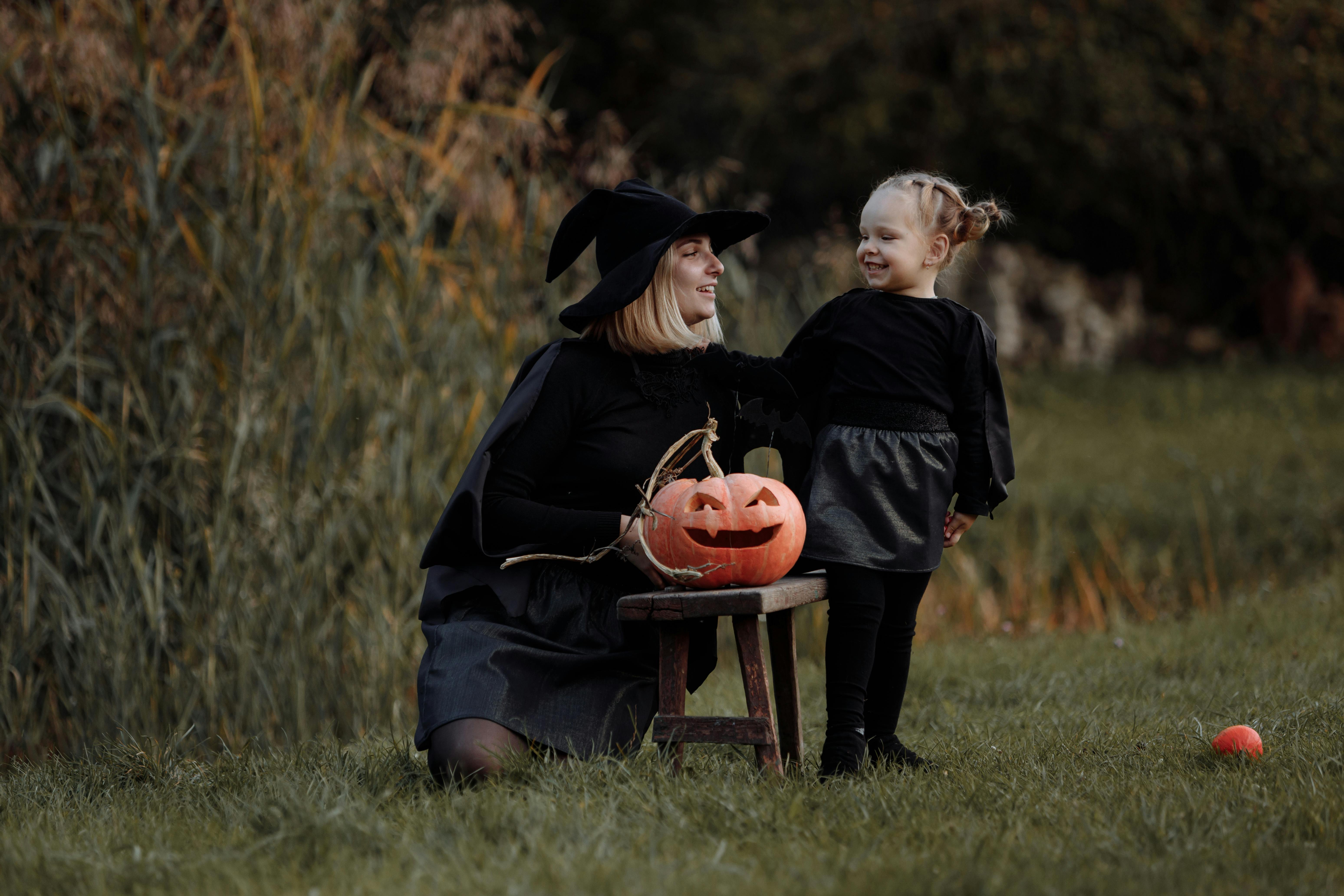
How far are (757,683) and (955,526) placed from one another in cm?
71

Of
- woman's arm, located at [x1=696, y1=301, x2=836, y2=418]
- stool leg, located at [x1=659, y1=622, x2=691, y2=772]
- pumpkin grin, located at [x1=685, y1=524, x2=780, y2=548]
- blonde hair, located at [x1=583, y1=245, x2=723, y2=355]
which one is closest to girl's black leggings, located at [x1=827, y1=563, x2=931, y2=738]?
pumpkin grin, located at [x1=685, y1=524, x2=780, y2=548]

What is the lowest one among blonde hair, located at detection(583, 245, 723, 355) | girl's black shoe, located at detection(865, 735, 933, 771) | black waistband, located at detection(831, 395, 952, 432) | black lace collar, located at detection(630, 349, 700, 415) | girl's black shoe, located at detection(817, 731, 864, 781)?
girl's black shoe, located at detection(865, 735, 933, 771)

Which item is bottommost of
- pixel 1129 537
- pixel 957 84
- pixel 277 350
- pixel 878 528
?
pixel 1129 537

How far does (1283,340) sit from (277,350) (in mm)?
16027

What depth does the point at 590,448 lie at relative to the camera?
298 centimetres

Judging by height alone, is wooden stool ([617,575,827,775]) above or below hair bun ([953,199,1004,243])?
below

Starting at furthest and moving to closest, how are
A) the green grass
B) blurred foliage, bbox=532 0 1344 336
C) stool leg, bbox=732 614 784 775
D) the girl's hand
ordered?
blurred foliage, bbox=532 0 1344 336 < the girl's hand < stool leg, bbox=732 614 784 775 < the green grass

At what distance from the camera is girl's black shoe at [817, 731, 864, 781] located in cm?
279

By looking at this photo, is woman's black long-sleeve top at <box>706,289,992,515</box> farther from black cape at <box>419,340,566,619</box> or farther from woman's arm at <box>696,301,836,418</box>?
black cape at <box>419,340,566,619</box>

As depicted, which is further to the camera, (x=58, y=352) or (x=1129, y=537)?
(x=1129, y=537)

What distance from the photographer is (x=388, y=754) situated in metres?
3.18

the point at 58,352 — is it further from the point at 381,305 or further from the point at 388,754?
the point at 388,754

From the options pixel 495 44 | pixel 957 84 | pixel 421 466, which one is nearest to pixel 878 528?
pixel 421 466

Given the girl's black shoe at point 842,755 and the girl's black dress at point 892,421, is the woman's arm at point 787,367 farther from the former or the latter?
the girl's black shoe at point 842,755
